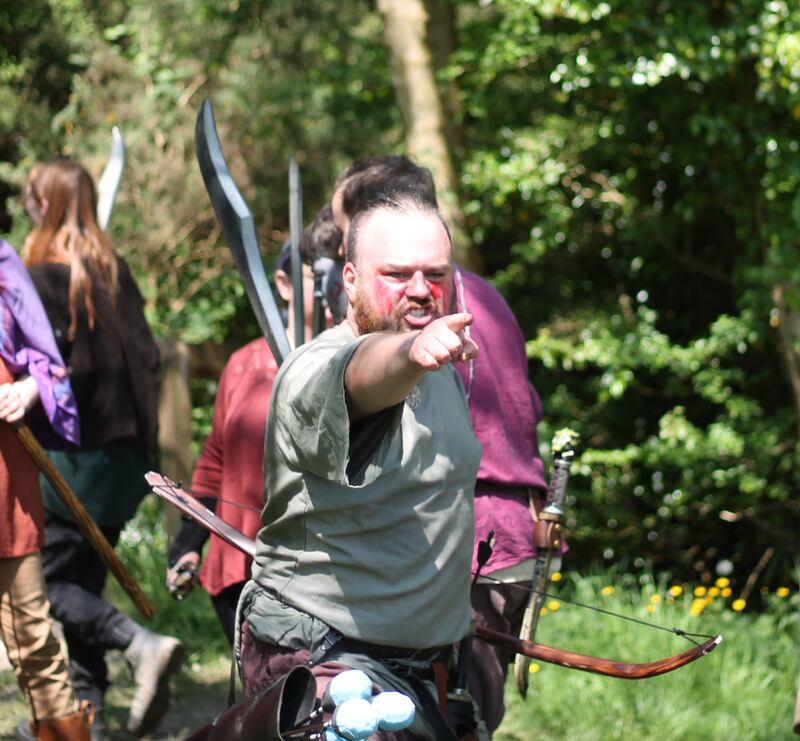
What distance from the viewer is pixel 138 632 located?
4773 millimetres

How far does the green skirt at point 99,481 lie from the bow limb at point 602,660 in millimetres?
2157

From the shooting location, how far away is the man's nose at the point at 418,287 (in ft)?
7.84

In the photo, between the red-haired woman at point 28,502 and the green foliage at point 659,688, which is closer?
the red-haired woman at point 28,502

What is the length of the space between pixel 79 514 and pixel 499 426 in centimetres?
150

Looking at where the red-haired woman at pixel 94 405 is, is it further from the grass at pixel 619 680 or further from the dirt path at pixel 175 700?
the grass at pixel 619 680

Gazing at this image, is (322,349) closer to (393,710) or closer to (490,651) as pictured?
(393,710)

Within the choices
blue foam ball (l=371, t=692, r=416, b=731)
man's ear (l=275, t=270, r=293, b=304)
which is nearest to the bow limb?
blue foam ball (l=371, t=692, r=416, b=731)

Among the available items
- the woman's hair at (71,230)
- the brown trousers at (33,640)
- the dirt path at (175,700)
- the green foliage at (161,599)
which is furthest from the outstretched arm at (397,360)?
the green foliage at (161,599)

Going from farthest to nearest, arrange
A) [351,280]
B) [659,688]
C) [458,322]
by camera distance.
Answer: [659,688] < [351,280] < [458,322]

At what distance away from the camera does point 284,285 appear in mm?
4012

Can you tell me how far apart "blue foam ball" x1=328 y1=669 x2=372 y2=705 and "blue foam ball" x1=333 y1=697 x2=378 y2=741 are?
37 mm

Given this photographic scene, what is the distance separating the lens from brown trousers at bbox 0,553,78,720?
13.4ft

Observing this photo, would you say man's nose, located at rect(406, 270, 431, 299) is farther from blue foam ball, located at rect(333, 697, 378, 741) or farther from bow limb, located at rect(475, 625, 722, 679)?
bow limb, located at rect(475, 625, 722, 679)

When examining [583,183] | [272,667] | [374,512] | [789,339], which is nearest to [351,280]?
[374,512]
